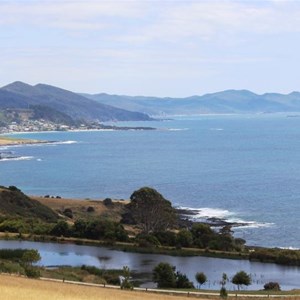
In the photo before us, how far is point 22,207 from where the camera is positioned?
77125 millimetres

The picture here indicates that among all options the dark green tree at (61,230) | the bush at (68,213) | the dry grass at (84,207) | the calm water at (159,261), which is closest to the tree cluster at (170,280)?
the calm water at (159,261)

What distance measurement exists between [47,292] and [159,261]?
19.5 metres

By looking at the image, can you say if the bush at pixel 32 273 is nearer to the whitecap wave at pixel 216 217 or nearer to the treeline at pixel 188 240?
the treeline at pixel 188 240

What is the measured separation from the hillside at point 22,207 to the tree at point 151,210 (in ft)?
37.9

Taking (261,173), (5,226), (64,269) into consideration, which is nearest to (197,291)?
(64,269)

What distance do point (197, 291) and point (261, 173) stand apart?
99443 mm

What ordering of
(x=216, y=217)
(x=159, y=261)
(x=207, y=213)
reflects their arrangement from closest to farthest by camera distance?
(x=159, y=261)
(x=216, y=217)
(x=207, y=213)

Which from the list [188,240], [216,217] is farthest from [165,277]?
[216,217]

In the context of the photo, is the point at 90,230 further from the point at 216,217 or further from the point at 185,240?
the point at 216,217

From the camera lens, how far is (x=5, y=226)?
187 ft

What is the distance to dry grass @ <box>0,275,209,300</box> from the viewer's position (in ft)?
83.3

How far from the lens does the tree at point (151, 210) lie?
63406 millimetres

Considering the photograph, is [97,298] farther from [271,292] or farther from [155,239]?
[155,239]

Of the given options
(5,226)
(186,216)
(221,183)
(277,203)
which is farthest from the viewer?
(221,183)
